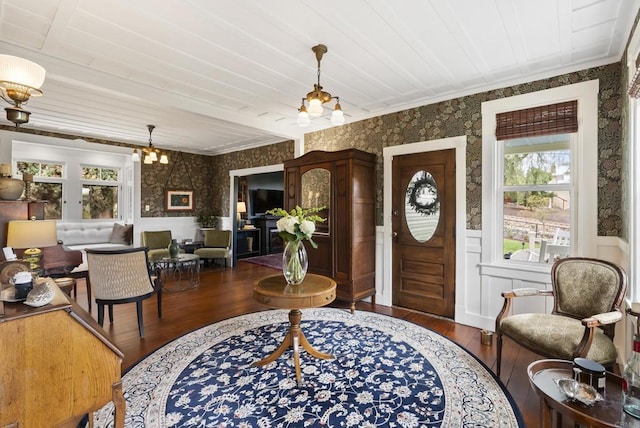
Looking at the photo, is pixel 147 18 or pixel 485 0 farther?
pixel 147 18

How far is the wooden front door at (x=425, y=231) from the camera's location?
3.64 m

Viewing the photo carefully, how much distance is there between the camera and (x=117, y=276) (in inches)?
121

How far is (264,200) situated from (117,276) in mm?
5827

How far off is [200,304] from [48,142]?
4275 millimetres

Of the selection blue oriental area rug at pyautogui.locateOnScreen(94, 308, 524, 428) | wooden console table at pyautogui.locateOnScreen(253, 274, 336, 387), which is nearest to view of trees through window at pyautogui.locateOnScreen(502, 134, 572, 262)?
blue oriental area rug at pyautogui.locateOnScreen(94, 308, 524, 428)

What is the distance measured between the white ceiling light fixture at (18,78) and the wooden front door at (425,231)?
11.7ft

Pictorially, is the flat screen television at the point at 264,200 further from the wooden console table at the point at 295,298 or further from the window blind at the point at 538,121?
the window blind at the point at 538,121

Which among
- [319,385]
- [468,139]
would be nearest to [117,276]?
[319,385]

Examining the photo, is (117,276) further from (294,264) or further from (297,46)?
(297,46)

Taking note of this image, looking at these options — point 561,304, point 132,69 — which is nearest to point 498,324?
point 561,304

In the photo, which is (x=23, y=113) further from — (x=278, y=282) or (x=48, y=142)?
(x=48, y=142)

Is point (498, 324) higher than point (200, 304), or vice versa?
point (498, 324)

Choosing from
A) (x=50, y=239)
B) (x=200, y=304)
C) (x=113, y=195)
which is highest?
(x=113, y=195)

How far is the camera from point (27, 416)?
1228 millimetres
